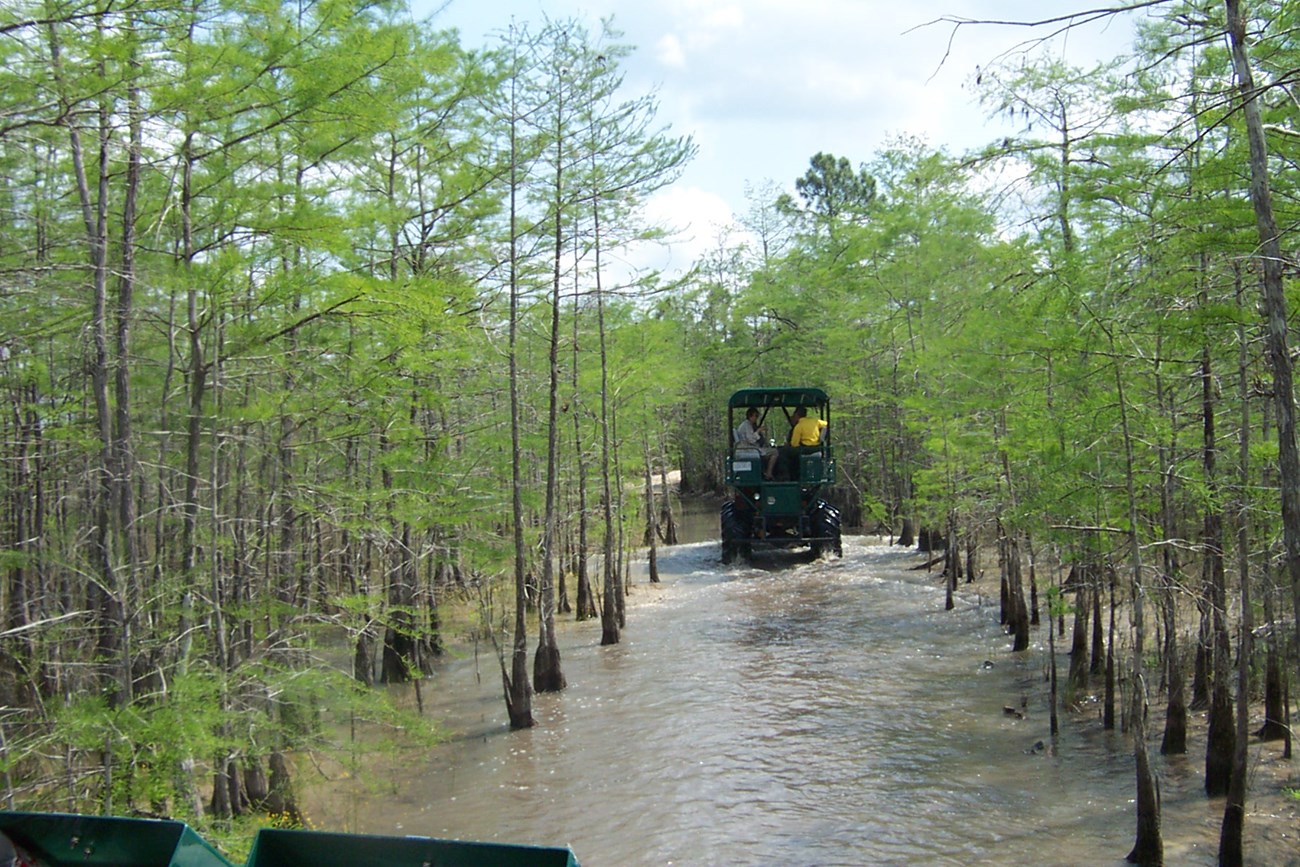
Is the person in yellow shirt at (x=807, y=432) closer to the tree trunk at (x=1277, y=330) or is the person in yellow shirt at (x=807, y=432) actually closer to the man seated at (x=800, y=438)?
the man seated at (x=800, y=438)

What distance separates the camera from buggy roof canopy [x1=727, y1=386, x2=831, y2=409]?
24.2m

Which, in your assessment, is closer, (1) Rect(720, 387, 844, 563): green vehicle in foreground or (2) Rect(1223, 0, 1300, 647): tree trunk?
(2) Rect(1223, 0, 1300, 647): tree trunk

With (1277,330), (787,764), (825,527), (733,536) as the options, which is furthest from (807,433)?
(1277,330)

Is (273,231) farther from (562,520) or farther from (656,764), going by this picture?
(562,520)

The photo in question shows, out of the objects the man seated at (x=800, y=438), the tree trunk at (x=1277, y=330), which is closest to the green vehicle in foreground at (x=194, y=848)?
the tree trunk at (x=1277, y=330)

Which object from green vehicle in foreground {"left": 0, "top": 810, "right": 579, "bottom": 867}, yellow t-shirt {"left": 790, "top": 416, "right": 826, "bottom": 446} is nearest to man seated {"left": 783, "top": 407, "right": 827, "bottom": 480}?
yellow t-shirt {"left": 790, "top": 416, "right": 826, "bottom": 446}

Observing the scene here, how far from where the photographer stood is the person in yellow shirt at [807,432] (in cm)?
2375

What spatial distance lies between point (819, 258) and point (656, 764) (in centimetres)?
2897

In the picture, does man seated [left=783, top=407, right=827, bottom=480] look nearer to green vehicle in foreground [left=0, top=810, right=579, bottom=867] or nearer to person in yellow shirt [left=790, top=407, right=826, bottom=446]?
person in yellow shirt [left=790, top=407, right=826, bottom=446]

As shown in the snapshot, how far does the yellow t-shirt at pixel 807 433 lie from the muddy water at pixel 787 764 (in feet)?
24.6

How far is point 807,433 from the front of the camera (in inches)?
935

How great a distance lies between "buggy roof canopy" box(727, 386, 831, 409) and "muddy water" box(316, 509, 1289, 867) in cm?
851

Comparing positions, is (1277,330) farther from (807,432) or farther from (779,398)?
(779,398)

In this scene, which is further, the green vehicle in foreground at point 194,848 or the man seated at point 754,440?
the man seated at point 754,440
